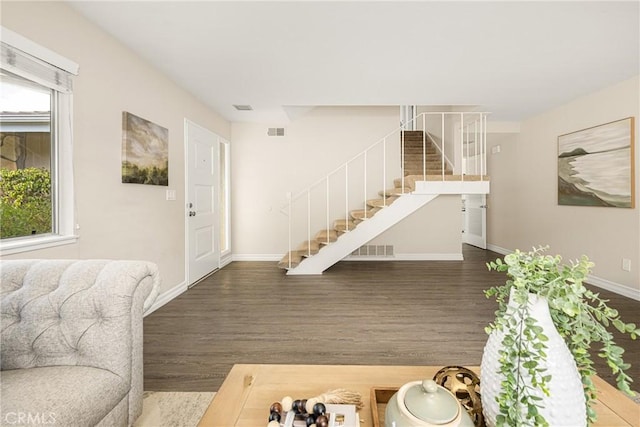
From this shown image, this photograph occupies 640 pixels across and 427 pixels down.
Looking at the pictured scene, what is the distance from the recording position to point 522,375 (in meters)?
0.74

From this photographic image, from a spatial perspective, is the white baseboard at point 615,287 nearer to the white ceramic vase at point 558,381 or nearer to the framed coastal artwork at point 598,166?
the framed coastal artwork at point 598,166

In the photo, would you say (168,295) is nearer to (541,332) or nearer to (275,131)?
(275,131)

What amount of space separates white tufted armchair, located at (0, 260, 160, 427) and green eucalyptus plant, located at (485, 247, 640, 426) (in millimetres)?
1410

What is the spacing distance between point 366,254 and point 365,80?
10.4 ft

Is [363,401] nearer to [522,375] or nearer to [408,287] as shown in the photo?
[522,375]

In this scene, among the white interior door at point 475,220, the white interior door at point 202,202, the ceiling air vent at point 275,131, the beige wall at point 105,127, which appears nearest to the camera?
the beige wall at point 105,127

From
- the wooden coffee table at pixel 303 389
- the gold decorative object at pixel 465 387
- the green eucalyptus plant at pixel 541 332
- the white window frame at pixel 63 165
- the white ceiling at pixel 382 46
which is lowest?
the wooden coffee table at pixel 303 389

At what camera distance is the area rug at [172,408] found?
1594 millimetres

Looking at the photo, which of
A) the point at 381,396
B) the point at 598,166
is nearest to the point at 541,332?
the point at 381,396

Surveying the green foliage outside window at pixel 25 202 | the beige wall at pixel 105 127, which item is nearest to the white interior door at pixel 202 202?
the beige wall at pixel 105 127

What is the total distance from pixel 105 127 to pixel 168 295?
186 cm

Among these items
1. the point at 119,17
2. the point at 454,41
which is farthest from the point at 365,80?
the point at 119,17

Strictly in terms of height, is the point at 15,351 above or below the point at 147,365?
above

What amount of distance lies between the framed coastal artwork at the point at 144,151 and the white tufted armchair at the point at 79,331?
60.9 inches
